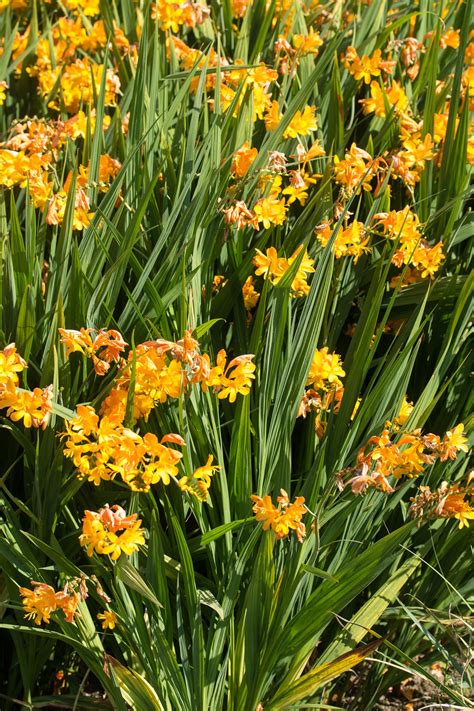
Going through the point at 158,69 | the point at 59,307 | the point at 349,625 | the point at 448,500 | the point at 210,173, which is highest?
the point at 158,69

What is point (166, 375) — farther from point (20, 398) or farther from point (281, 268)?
point (281, 268)

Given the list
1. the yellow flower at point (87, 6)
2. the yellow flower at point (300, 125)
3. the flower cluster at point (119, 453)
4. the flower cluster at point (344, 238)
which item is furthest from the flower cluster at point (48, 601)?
the yellow flower at point (87, 6)

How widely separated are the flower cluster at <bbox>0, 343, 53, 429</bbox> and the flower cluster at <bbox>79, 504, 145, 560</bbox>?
22 centimetres

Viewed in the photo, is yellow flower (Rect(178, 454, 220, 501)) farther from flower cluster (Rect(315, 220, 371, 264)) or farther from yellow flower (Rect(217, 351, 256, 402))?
flower cluster (Rect(315, 220, 371, 264))

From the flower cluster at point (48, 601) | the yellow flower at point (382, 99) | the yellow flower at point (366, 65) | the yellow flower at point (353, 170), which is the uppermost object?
the yellow flower at point (366, 65)

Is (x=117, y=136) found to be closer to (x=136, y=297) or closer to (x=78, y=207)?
(x=78, y=207)

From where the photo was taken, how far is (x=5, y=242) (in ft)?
6.68

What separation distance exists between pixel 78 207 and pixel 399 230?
759 mm

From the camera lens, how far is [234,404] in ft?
6.61

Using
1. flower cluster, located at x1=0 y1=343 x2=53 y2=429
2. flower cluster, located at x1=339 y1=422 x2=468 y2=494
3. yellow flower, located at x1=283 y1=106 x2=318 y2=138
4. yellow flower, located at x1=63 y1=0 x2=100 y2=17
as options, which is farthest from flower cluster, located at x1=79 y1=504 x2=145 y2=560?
yellow flower, located at x1=63 y1=0 x2=100 y2=17

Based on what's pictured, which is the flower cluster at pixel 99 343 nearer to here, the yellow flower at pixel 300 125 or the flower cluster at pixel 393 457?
the flower cluster at pixel 393 457

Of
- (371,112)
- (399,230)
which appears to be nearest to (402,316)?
(399,230)

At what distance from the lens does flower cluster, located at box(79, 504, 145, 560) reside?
1517 millimetres

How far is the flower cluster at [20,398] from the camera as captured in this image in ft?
5.29
